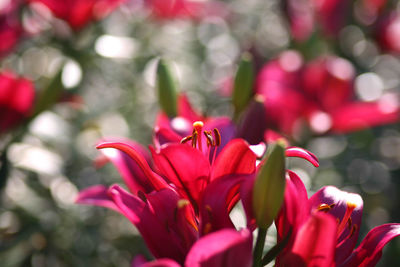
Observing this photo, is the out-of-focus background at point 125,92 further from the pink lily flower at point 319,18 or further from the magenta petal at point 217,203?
the magenta petal at point 217,203

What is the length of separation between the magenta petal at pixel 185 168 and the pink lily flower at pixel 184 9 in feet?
3.46

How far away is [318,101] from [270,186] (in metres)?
0.67

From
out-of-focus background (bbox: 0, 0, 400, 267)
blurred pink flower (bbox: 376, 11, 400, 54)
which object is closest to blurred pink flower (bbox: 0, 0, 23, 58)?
out-of-focus background (bbox: 0, 0, 400, 267)

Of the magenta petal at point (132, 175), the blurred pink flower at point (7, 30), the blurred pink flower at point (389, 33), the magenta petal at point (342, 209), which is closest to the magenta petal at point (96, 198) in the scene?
the magenta petal at point (132, 175)

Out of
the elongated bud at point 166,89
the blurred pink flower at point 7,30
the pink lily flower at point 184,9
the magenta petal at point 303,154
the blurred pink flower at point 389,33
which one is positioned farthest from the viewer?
the pink lily flower at point 184,9

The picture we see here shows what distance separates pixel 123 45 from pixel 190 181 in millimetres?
739

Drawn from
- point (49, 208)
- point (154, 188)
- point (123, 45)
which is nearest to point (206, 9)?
point (123, 45)

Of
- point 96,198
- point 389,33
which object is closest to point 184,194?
point 96,198

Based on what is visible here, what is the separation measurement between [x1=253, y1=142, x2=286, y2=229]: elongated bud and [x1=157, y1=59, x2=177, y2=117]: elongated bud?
12.3 inches

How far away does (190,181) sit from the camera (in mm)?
576

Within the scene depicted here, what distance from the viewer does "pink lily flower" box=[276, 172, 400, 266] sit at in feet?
1.60

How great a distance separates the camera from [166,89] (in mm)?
790

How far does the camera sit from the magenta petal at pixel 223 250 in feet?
1.48

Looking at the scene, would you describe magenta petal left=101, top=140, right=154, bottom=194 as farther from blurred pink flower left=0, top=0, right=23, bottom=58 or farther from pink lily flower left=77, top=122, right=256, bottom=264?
blurred pink flower left=0, top=0, right=23, bottom=58
